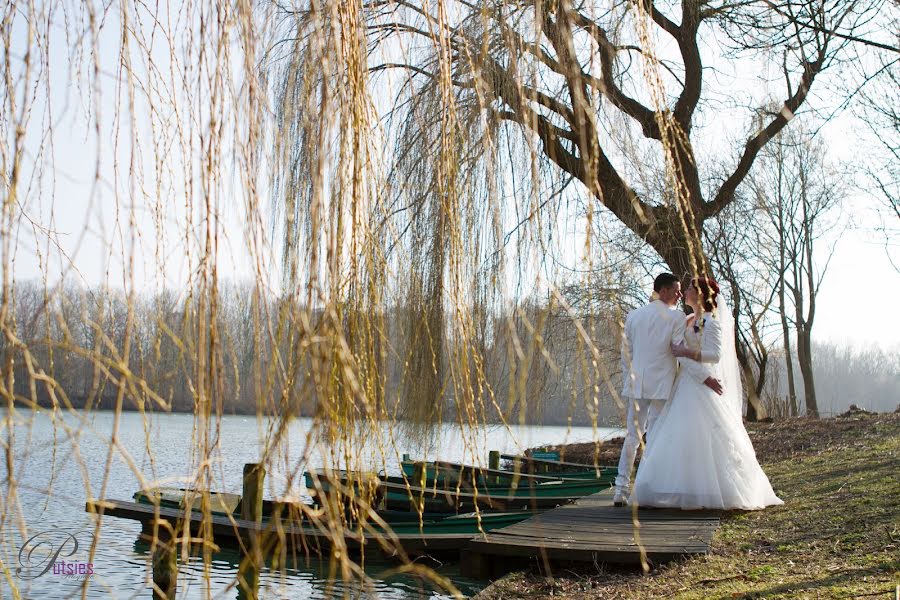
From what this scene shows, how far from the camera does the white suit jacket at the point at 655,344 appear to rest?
488 centimetres

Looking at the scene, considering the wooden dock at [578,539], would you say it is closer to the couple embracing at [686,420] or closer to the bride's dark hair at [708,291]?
the couple embracing at [686,420]

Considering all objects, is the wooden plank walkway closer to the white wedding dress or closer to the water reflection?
the white wedding dress

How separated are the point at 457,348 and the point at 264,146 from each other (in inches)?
14.0

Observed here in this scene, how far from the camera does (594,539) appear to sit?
3.92 m

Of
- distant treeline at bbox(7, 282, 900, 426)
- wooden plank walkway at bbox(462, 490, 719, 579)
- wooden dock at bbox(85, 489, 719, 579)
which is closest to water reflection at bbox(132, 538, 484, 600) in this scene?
wooden dock at bbox(85, 489, 719, 579)

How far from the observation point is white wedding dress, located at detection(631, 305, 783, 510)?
188 inches

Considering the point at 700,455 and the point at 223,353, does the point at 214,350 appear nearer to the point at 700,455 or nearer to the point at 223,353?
the point at 223,353

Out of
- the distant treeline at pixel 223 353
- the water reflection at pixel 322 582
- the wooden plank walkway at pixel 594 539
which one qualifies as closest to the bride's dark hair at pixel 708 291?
the distant treeline at pixel 223 353

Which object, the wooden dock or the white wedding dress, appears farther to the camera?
the white wedding dress

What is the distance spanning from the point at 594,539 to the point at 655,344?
140cm

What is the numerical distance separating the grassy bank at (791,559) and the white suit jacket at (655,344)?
0.79 metres

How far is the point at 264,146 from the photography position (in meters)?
1.11

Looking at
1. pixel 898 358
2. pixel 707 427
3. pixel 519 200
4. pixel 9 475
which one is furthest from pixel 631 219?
pixel 898 358

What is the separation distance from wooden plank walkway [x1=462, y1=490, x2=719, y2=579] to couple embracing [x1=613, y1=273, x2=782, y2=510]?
0.14 metres
